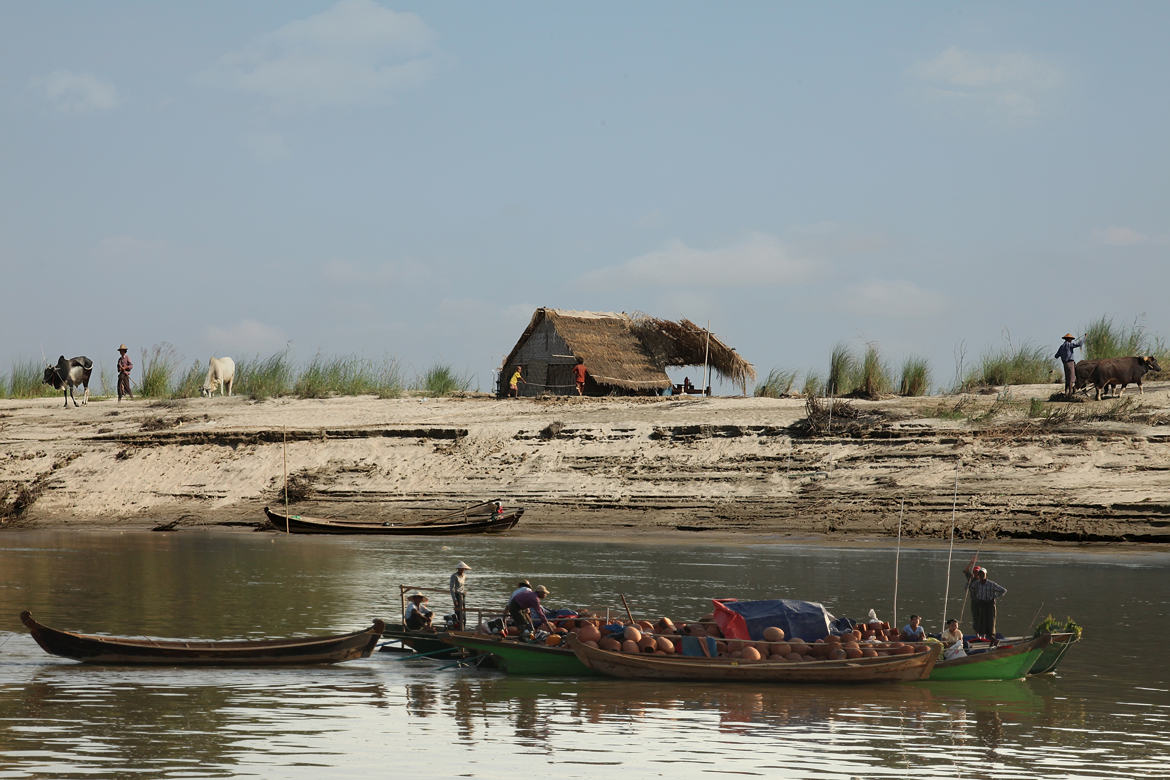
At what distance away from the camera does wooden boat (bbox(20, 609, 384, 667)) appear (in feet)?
49.3

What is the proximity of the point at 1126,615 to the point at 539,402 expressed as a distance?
71.9ft

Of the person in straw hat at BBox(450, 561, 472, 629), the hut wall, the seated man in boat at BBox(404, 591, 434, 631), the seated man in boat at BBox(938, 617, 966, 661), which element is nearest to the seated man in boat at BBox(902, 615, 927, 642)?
the seated man in boat at BBox(938, 617, 966, 661)

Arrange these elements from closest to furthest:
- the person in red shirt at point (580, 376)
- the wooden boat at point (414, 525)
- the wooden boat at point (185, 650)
A: the wooden boat at point (185, 650)
the wooden boat at point (414, 525)
the person in red shirt at point (580, 376)

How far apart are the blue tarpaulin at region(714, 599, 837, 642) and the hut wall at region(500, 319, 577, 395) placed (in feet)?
81.4

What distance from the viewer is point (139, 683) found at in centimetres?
1434

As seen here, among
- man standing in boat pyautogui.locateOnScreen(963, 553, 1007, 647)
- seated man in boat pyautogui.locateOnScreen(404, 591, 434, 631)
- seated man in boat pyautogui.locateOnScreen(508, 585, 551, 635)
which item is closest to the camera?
seated man in boat pyautogui.locateOnScreen(508, 585, 551, 635)

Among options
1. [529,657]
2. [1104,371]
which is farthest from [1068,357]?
[529,657]

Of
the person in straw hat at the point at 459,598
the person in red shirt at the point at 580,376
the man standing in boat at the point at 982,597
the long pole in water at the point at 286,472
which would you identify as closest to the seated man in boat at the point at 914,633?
the man standing in boat at the point at 982,597

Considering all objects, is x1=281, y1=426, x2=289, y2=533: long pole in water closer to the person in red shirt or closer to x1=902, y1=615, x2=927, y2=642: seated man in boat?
the person in red shirt

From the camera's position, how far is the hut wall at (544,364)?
130ft

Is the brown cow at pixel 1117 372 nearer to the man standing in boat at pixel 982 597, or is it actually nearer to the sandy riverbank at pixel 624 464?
the sandy riverbank at pixel 624 464

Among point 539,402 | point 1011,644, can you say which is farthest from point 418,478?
point 1011,644

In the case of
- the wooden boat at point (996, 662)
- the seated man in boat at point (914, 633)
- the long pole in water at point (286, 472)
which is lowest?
the wooden boat at point (996, 662)

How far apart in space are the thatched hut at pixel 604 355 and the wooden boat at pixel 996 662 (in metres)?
24.6
